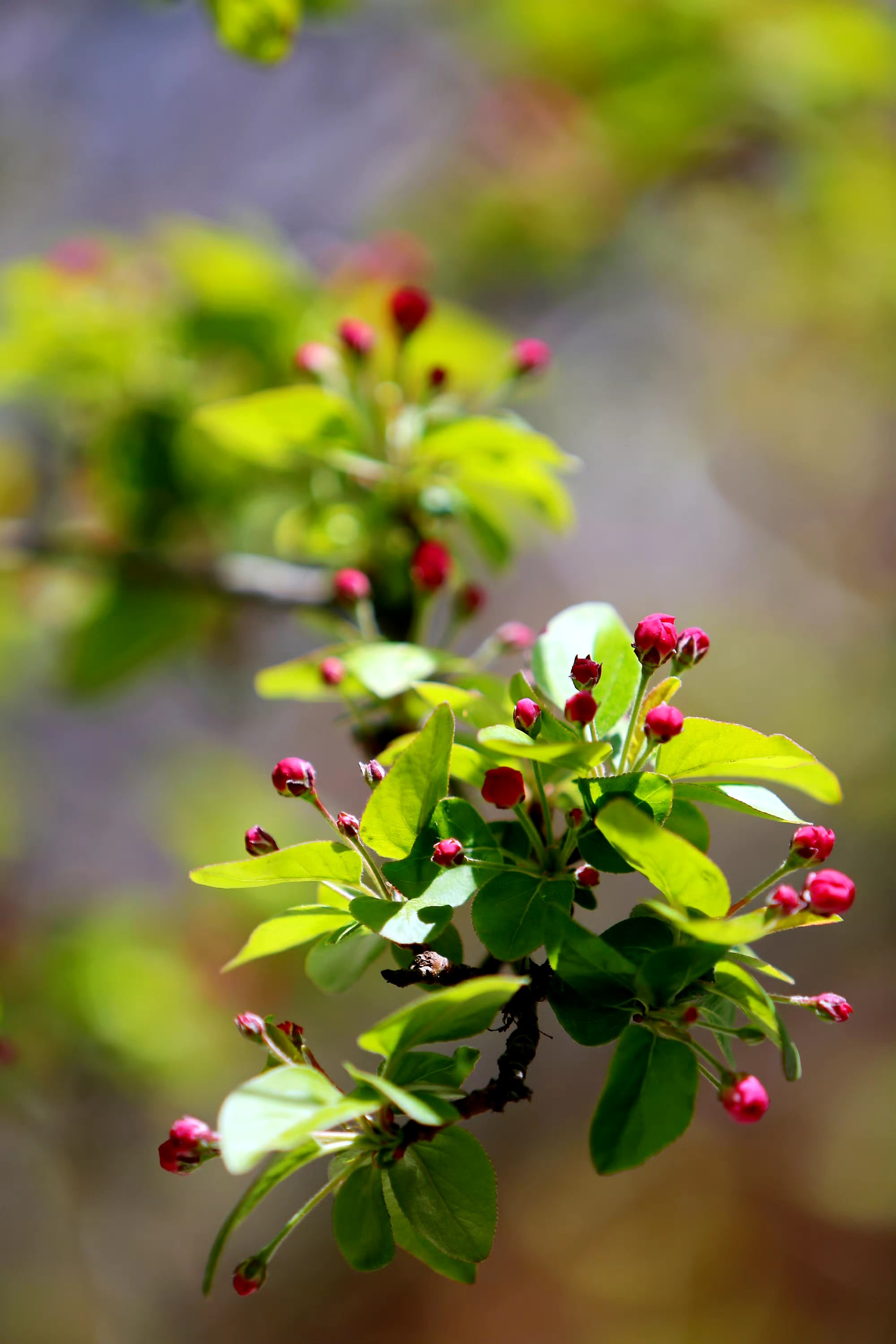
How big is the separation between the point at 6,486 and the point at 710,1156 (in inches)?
121

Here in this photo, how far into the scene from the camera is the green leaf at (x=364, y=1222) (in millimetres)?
535

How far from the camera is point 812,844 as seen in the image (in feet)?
1.81

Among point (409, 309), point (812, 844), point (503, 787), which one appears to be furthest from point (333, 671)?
point (409, 309)

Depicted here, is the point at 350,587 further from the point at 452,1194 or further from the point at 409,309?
the point at 452,1194

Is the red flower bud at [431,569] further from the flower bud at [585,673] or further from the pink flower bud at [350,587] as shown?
the flower bud at [585,673]

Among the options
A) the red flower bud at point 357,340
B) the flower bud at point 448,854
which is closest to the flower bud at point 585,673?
the flower bud at point 448,854

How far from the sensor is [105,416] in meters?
1.54

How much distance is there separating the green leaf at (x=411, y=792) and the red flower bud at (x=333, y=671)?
234 mm

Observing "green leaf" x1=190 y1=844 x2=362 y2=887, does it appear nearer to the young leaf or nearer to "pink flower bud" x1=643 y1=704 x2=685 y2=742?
the young leaf

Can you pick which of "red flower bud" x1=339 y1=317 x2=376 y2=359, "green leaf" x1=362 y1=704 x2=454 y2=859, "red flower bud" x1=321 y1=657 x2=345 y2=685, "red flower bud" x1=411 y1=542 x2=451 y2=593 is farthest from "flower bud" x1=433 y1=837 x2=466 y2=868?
"red flower bud" x1=339 y1=317 x2=376 y2=359

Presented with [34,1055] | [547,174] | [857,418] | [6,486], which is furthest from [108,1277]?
[857,418]

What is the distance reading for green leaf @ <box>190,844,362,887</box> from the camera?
1.69ft

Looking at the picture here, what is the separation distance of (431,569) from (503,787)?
0.38m

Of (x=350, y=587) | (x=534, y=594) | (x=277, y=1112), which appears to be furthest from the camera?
(x=534, y=594)
